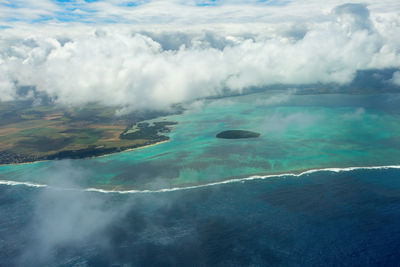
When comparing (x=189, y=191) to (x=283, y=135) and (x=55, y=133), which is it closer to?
(x=283, y=135)

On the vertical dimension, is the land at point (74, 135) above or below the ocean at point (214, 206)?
below

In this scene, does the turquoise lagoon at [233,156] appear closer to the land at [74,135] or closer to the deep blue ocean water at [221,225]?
the deep blue ocean water at [221,225]

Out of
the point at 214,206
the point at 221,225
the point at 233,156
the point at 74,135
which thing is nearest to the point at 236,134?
the point at 233,156

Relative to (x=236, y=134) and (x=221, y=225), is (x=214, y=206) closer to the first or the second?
(x=221, y=225)

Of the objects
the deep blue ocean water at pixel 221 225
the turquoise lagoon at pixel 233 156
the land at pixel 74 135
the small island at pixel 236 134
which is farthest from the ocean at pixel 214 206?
the small island at pixel 236 134

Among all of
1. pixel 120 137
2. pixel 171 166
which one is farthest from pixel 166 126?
pixel 171 166

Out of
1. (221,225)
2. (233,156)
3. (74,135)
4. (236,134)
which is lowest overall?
(74,135)
